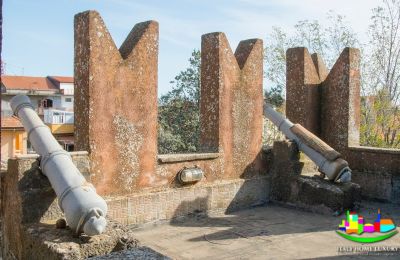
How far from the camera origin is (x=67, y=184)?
13.9ft

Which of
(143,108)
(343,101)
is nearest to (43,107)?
(343,101)

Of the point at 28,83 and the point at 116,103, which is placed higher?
the point at 28,83

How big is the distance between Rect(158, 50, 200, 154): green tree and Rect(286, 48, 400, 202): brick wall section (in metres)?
4.96

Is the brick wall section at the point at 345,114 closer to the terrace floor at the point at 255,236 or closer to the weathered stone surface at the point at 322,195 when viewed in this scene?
the terrace floor at the point at 255,236

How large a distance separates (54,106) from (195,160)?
31383 mm

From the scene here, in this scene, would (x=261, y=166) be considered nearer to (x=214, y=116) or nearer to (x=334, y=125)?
(x=214, y=116)

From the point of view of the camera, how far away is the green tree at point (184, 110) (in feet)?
45.6

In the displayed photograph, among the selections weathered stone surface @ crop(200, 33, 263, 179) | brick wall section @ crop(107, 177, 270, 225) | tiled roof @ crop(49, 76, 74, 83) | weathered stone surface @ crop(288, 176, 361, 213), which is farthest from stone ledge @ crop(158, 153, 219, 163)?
tiled roof @ crop(49, 76, 74, 83)

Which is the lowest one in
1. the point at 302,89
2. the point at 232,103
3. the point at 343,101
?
the point at 232,103

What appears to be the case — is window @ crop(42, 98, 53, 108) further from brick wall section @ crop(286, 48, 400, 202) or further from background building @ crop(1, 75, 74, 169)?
brick wall section @ crop(286, 48, 400, 202)

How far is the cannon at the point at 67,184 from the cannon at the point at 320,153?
15.6 ft

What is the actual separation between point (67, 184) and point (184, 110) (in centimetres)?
984

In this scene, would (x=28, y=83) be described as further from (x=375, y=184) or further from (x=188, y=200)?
(x=375, y=184)

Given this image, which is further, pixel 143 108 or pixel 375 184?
pixel 375 184
